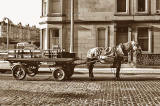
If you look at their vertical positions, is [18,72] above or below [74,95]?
above

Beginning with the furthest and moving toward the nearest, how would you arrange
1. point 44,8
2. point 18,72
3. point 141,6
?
point 44,8
point 141,6
point 18,72

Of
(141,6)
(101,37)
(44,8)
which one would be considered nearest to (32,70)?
(101,37)

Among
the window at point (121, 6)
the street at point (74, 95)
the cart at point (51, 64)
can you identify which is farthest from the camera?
the window at point (121, 6)

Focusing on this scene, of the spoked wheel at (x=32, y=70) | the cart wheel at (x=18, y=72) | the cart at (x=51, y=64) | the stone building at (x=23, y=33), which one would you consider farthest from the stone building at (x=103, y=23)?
the stone building at (x=23, y=33)

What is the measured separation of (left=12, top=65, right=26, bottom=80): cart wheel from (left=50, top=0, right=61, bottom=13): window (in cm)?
1352

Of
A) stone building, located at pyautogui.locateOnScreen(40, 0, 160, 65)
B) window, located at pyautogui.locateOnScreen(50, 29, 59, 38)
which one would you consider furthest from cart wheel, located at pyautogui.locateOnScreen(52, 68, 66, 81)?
window, located at pyautogui.locateOnScreen(50, 29, 59, 38)

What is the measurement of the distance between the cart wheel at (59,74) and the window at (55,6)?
45.5 ft

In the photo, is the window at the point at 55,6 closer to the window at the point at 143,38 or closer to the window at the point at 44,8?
the window at the point at 44,8

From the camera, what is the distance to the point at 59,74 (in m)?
16.4

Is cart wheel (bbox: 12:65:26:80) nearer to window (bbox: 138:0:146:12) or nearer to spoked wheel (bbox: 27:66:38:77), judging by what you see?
spoked wheel (bbox: 27:66:38:77)

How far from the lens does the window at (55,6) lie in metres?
29.3

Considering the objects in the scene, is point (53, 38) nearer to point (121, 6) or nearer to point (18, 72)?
point (121, 6)

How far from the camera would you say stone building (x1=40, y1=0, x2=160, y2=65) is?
28516 mm

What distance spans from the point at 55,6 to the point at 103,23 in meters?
4.62
